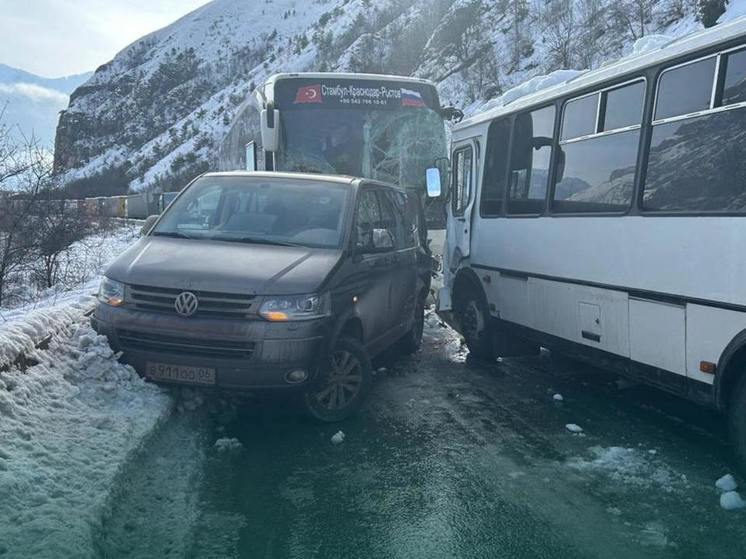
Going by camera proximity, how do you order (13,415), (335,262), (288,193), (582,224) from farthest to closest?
(288,193) → (582,224) → (335,262) → (13,415)

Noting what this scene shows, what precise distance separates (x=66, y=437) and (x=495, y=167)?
5.57m

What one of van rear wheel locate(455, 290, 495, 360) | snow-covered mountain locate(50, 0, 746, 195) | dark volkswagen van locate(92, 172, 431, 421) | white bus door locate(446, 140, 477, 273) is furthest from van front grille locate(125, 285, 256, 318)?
snow-covered mountain locate(50, 0, 746, 195)

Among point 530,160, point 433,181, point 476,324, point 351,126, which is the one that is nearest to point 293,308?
point 530,160

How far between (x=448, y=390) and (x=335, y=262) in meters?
2.05

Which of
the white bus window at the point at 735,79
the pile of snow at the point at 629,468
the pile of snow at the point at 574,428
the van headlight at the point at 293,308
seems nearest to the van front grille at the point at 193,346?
the van headlight at the point at 293,308

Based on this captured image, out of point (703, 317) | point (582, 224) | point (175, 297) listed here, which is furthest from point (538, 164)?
point (175, 297)

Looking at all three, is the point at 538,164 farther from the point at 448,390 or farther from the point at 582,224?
the point at 448,390

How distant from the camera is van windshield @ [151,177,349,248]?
243 inches

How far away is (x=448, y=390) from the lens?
707 centimetres

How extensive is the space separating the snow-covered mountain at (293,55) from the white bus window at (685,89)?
861 centimetres

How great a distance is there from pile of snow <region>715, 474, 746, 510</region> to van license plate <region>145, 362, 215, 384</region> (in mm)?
3438

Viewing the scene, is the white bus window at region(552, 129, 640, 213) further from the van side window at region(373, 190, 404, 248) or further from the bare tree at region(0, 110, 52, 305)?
the bare tree at region(0, 110, 52, 305)

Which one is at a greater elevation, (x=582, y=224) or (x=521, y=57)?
(x=521, y=57)

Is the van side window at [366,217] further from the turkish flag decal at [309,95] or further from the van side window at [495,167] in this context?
the turkish flag decal at [309,95]
